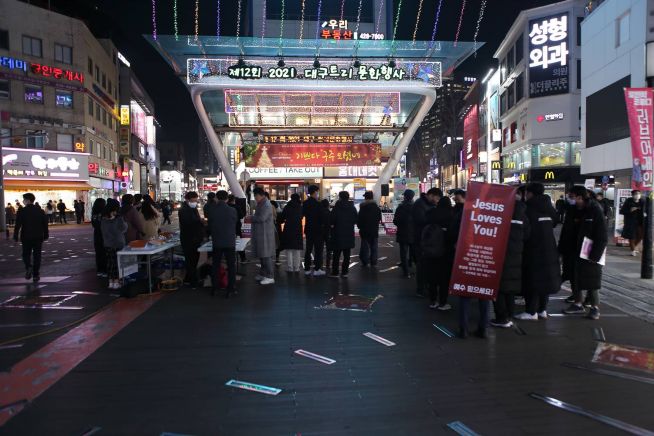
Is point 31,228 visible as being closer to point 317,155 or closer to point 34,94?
point 317,155

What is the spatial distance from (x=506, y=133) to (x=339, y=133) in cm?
3136

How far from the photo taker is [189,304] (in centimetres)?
775

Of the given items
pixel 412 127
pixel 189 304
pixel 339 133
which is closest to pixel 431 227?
pixel 189 304

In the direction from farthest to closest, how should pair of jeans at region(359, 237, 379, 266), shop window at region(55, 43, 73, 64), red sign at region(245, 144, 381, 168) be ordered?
shop window at region(55, 43, 73, 64), red sign at region(245, 144, 381, 168), pair of jeans at region(359, 237, 379, 266)

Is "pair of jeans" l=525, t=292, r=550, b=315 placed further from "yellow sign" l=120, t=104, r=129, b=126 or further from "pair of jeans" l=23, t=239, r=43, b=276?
"yellow sign" l=120, t=104, r=129, b=126

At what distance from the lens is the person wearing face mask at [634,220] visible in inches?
506

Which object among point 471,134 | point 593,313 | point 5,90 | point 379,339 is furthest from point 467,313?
point 471,134

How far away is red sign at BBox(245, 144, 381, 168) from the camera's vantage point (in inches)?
1009

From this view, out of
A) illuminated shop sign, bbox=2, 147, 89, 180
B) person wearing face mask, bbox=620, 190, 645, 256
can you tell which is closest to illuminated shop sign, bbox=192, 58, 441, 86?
person wearing face mask, bbox=620, 190, 645, 256

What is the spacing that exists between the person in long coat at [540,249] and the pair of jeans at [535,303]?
0.23m

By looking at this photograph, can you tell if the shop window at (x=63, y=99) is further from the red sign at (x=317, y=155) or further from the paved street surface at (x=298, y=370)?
the paved street surface at (x=298, y=370)

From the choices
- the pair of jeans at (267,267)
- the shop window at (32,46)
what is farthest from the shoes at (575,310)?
the shop window at (32,46)

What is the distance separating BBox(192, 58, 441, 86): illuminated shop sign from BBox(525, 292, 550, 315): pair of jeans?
47.3ft

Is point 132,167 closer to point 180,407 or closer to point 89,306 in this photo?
point 89,306
